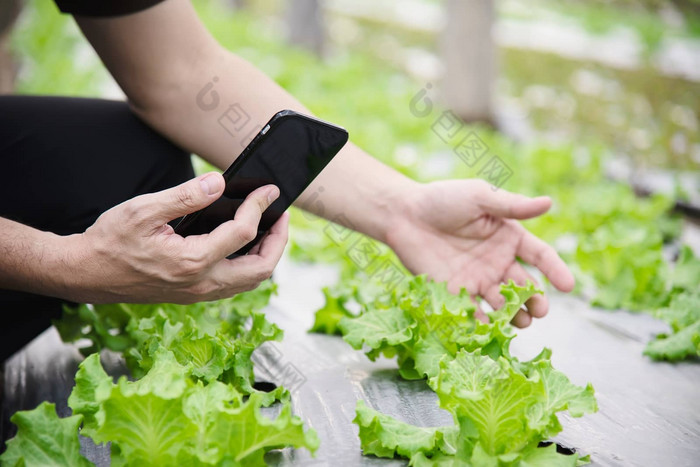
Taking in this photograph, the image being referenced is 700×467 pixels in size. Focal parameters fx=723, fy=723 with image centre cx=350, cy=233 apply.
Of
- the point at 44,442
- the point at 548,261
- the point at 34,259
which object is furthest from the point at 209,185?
the point at 548,261

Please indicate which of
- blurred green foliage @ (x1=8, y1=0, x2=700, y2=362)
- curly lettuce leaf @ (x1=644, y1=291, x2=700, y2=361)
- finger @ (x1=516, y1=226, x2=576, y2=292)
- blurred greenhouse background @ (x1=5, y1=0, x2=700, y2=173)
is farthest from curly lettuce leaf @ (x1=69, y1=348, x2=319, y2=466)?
blurred greenhouse background @ (x1=5, y1=0, x2=700, y2=173)

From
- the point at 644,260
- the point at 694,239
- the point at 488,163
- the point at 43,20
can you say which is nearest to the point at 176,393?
the point at 644,260

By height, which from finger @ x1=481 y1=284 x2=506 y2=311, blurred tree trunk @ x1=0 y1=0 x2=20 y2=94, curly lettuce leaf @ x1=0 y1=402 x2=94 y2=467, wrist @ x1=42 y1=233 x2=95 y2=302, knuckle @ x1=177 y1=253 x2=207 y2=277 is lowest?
blurred tree trunk @ x1=0 y1=0 x2=20 y2=94

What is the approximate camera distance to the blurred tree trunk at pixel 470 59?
595cm

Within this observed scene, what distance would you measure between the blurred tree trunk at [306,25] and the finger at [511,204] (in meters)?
7.95

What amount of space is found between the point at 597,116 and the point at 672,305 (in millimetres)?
4471

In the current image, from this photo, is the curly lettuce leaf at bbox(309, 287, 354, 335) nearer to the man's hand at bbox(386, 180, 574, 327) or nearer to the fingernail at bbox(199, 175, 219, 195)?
the man's hand at bbox(386, 180, 574, 327)

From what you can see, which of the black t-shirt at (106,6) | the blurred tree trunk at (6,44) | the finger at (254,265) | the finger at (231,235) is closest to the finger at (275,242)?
the finger at (254,265)

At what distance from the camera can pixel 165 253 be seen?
1.40m

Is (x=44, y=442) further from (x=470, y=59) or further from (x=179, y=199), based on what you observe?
(x=470, y=59)

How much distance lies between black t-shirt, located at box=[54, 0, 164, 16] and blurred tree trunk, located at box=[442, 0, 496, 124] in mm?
4439

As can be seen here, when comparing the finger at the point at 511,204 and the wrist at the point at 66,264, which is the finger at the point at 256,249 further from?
the finger at the point at 511,204

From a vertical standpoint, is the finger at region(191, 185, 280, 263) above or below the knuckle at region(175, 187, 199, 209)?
below

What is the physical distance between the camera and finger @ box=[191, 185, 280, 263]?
1416 mm
